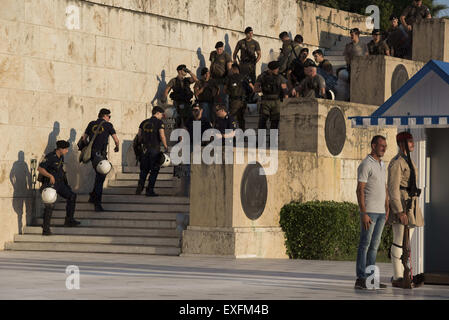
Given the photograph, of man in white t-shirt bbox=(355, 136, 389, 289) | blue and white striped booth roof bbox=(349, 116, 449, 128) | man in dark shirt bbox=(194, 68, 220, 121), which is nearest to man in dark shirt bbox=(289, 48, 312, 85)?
man in dark shirt bbox=(194, 68, 220, 121)

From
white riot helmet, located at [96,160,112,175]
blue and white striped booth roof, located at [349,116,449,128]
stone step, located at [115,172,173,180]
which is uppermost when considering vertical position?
blue and white striped booth roof, located at [349,116,449,128]

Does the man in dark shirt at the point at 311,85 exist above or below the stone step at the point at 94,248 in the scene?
above

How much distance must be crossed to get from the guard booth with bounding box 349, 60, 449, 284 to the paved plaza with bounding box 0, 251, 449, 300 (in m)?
0.55

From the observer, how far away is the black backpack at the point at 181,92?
26.0 metres

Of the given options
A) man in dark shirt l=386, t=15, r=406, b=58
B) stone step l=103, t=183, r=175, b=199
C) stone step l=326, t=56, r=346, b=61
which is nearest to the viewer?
stone step l=103, t=183, r=175, b=199

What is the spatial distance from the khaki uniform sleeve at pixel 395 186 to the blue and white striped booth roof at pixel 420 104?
24.5 inches

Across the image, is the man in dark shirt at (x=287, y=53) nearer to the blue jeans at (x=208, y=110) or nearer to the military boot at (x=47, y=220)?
the blue jeans at (x=208, y=110)

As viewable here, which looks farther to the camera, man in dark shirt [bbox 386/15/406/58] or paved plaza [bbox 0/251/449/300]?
man in dark shirt [bbox 386/15/406/58]

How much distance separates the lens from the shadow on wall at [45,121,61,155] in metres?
24.1

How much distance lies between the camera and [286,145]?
23547mm

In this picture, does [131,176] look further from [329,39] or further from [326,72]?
[329,39]

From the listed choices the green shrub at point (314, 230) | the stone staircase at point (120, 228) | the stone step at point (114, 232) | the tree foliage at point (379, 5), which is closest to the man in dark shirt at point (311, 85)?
the green shrub at point (314, 230)

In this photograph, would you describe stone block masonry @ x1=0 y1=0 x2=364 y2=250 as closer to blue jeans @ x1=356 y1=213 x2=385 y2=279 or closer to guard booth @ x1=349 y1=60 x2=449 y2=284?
guard booth @ x1=349 y1=60 x2=449 y2=284
